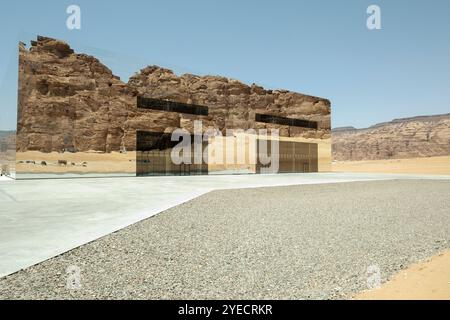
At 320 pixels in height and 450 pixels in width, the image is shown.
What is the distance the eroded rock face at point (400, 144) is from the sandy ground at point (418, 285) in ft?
407

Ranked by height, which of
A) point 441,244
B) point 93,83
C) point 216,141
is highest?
point 93,83

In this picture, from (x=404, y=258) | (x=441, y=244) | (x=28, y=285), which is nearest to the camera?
(x=28, y=285)

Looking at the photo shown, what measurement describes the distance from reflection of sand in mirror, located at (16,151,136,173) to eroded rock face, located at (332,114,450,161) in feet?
333

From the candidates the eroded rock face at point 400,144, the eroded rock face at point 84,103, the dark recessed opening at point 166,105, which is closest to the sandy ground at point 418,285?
the eroded rock face at point 84,103

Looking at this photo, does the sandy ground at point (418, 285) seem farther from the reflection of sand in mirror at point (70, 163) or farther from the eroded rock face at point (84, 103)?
the eroded rock face at point (84, 103)

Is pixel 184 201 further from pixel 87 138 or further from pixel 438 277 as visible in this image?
pixel 87 138

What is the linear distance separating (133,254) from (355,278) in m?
3.59

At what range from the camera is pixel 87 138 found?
5694 cm

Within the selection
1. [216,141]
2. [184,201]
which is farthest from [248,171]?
[184,201]

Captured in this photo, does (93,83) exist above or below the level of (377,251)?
above

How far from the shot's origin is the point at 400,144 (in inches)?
4970

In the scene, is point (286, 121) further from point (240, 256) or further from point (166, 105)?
point (240, 256)

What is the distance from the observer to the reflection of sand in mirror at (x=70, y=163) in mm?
38938

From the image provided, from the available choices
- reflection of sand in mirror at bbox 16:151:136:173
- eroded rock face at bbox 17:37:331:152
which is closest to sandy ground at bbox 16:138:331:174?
reflection of sand in mirror at bbox 16:151:136:173
